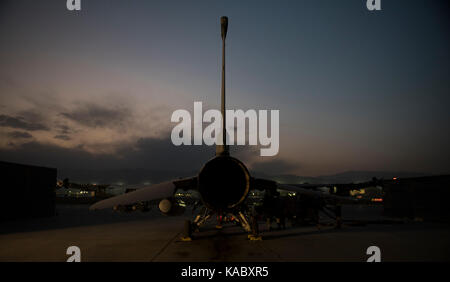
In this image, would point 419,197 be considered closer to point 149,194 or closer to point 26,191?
point 149,194

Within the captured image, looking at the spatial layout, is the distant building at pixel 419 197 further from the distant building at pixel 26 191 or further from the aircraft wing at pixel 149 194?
the distant building at pixel 26 191

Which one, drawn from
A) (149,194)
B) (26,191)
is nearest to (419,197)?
(149,194)

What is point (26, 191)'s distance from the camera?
64.7ft

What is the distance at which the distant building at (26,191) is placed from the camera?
1792 cm

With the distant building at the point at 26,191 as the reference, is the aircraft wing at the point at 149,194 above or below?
above

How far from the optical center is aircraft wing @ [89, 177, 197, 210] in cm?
758

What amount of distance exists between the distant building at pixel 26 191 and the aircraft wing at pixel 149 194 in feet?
48.4

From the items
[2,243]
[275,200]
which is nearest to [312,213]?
[275,200]

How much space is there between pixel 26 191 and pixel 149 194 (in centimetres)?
1686

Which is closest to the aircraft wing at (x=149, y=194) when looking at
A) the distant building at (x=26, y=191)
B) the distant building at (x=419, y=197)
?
the distant building at (x=26, y=191)
